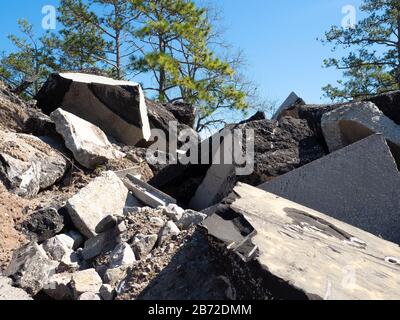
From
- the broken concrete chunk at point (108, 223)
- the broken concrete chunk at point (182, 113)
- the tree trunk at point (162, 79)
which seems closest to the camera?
the broken concrete chunk at point (108, 223)

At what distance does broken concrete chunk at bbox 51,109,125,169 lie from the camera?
4.41 metres

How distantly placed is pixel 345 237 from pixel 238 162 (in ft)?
4.28

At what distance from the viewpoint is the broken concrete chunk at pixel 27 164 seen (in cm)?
385

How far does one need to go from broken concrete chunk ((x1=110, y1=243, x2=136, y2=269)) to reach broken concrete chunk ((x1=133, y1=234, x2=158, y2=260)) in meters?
0.03

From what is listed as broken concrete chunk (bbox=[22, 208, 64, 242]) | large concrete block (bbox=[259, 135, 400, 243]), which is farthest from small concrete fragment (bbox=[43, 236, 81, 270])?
large concrete block (bbox=[259, 135, 400, 243])

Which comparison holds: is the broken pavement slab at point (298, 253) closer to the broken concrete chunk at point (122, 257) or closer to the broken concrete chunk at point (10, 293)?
the broken concrete chunk at point (122, 257)

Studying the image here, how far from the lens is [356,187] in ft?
10.9

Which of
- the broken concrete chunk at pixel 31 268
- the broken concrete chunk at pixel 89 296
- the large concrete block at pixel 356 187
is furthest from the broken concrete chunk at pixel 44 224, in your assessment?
the large concrete block at pixel 356 187

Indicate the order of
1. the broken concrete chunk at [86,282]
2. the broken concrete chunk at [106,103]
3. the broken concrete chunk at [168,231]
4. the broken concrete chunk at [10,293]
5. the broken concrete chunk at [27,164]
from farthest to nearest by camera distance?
the broken concrete chunk at [106,103], the broken concrete chunk at [27,164], the broken concrete chunk at [168,231], the broken concrete chunk at [10,293], the broken concrete chunk at [86,282]

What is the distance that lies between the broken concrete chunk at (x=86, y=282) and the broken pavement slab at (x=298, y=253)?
763 millimetres

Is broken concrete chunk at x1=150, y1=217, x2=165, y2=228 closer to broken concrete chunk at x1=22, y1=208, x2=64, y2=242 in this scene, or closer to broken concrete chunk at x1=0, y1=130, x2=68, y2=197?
broken concrete chunk at x1=22, y1=208, x2=64, y2=242

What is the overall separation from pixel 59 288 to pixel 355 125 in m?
2.75
